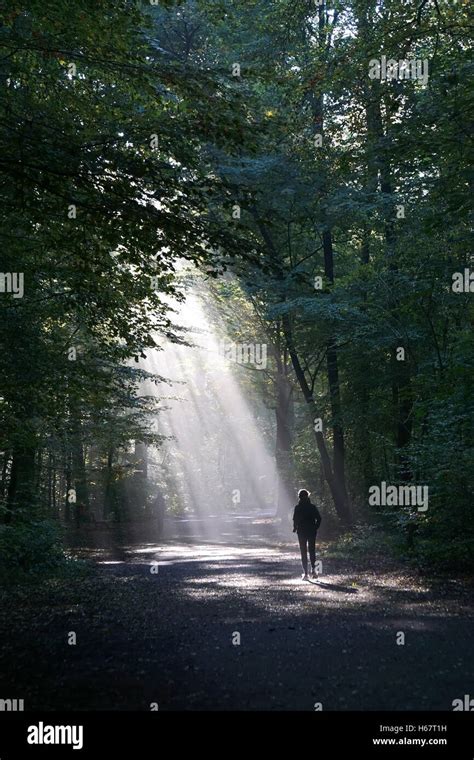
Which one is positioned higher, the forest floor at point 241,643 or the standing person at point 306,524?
the standing person at point 306,524

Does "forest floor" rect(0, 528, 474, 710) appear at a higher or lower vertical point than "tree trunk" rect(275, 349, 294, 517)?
lower

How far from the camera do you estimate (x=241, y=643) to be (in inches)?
374

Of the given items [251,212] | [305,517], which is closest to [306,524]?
[305,517]

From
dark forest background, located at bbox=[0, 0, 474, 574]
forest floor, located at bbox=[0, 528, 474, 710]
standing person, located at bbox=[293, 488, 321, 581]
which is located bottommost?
forest floor, located at bbox=[0, 528, 474, 710]

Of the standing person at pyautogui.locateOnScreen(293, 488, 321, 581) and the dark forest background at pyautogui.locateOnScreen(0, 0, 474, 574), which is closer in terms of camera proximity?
the dark forest background at pyautogui.locateOnScreen(0, 0, 474, 574)

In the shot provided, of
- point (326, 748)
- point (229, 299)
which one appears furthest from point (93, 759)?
point (229, 299)

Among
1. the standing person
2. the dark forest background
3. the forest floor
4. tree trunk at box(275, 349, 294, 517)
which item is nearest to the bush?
the dark forest background

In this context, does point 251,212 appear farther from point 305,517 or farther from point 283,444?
point 283,444

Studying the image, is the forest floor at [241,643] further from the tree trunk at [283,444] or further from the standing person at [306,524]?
the tree trunk at [283,444]

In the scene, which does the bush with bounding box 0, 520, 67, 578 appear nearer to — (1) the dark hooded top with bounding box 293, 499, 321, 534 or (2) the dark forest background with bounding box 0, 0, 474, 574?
(2) the dark forest background with bounding box 0, 0, 474, 574

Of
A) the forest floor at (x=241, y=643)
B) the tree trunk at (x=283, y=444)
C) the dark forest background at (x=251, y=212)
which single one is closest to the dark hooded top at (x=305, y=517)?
the forest floor at (x=241, y=643)

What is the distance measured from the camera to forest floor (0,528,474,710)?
707 centimetres

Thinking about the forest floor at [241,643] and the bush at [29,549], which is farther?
the bush at [29,549]

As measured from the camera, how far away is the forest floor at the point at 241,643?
23.2ft
